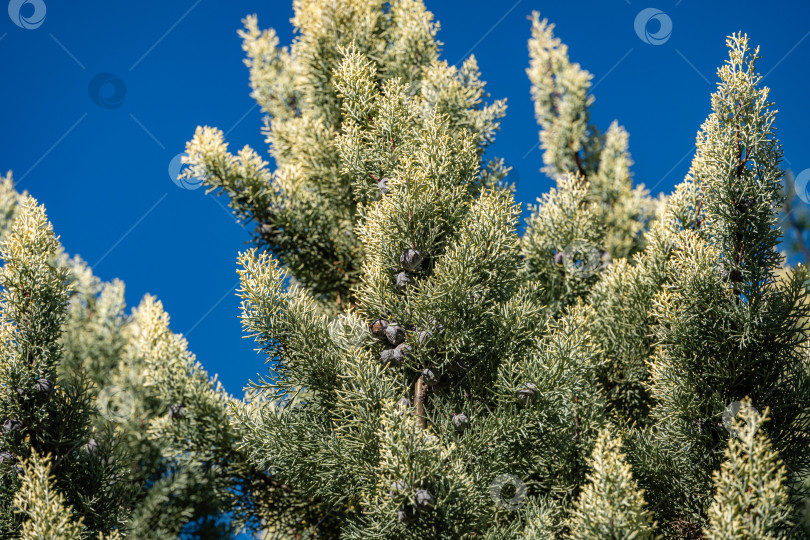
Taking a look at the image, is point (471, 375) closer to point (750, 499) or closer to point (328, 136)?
point (750, 499)

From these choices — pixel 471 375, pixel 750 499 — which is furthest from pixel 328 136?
pixel 750 499

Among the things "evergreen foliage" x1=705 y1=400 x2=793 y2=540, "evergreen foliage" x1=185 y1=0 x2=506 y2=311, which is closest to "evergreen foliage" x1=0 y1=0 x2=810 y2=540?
"evergreen foliage" x1=705 y1=400 x2=793 y2=540

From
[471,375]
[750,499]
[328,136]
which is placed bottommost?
[750,499]

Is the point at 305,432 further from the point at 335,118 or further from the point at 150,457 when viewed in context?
the point at 150,457

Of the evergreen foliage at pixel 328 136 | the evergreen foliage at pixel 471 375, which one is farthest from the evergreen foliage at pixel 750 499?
the evergreen foliage at pixel 328 136

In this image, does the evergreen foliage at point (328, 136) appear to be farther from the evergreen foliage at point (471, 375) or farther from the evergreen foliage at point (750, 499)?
the evergreen foliage at point (750, 499)

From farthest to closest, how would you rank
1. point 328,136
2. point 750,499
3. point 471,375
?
point 328,136 → point 471,375 → point 750,499

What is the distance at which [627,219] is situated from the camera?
18.1 ft

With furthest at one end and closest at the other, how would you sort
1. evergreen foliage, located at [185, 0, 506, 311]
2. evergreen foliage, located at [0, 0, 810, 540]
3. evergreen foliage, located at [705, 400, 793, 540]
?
evergreen foliage, located at [185, 0, 506, 311]
evergreen foliage, located at [0, 0, 810, 540]
evergreen foliage, located at [705, 400, 793, 540]

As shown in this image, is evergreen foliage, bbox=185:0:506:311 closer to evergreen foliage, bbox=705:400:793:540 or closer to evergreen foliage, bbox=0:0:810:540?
evergreen foliage, bbox=0:0:810:540

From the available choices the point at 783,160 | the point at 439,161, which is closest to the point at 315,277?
the point at 439,161

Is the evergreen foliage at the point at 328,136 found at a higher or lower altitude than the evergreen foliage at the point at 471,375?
higher

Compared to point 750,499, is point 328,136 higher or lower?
higher

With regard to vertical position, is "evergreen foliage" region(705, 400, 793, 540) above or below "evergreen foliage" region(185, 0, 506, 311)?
below
